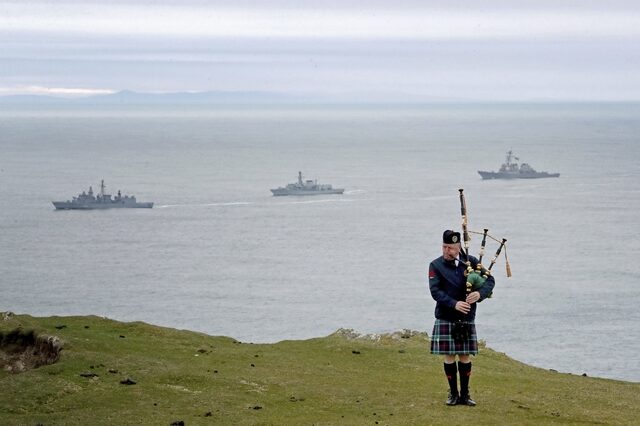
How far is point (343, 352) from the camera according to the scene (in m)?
28.4

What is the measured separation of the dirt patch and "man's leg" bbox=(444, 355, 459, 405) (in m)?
10.3

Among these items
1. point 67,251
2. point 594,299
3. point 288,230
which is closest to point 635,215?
point 288,230

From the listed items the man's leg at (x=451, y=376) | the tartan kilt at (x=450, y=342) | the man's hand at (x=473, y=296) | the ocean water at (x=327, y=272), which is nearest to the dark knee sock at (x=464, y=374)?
the man's leg at (x=451, y=376)

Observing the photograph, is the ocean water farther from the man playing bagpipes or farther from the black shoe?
the man playing bagpipes

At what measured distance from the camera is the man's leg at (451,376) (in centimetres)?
2083

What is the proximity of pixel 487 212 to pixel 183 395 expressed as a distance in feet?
562

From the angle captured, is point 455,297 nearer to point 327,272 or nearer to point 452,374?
point 452,374

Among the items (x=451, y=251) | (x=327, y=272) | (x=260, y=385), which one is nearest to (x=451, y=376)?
(x=451, y=251)

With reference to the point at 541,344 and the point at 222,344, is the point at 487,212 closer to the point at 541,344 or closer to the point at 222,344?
the point at 541,344

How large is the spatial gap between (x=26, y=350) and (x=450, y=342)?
493 inches

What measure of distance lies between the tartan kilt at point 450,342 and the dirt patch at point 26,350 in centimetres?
1032

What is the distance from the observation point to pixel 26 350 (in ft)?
90.0

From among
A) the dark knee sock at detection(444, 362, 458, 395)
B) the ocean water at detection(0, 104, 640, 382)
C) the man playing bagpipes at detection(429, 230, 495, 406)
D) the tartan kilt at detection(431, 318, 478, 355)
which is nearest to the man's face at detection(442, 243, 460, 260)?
the man playing bagpipes at detection(429, 230, 495, 406)

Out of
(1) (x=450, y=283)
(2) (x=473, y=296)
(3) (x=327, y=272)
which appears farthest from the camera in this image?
(3) (x=327, y=272)
